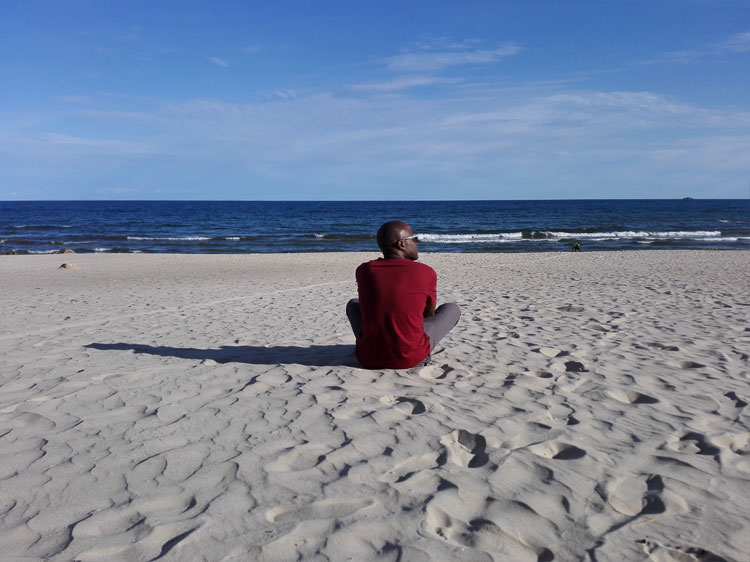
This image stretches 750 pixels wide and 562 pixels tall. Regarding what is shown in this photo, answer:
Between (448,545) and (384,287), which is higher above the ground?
(384,287)

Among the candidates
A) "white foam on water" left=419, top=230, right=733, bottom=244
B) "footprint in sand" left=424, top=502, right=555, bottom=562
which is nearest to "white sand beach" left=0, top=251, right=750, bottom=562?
"footprint in sand" left=424, top=502, right=555, bottom=562

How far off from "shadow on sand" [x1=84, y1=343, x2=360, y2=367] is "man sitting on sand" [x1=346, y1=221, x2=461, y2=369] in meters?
0.42

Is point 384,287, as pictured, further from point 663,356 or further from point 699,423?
point 663,356

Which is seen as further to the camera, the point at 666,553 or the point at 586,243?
the point at 586,243

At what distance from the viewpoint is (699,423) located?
3428mm

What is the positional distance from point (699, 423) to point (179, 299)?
27.8 feet

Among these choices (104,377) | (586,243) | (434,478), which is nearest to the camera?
(434,478)

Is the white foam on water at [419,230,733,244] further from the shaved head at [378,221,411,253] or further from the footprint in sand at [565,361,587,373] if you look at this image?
the shaved head at [378,221,411,253]

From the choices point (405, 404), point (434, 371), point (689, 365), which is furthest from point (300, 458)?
point (689, 365)

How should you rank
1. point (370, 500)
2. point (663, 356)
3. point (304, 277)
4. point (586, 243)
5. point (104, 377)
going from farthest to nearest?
point (586, 243)
point (304, 277)
point (663, 356)
point (104, 377)
point (370, 500)

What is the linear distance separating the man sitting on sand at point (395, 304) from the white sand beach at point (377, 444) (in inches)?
7.3

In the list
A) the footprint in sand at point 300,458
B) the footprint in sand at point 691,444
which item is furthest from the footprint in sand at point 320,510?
the footprint in sand at point 691,444

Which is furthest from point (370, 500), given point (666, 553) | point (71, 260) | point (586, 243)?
point (586, 243)

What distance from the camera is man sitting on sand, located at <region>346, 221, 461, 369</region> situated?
4.25m
